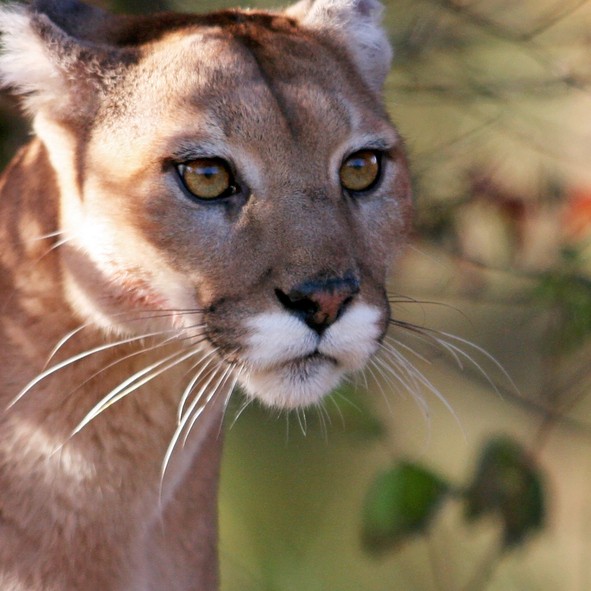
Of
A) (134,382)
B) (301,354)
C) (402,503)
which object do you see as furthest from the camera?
(402,503)

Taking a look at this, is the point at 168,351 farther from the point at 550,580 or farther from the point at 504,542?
the point at 550,580

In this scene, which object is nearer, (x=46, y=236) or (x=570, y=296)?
(x=46, y=236)

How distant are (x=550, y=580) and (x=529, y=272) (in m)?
2.53

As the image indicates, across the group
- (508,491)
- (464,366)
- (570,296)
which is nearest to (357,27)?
(570,296)

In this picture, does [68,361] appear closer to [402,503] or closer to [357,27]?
[357,27]

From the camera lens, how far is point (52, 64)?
8.43 feet

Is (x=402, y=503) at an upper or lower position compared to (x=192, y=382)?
lower

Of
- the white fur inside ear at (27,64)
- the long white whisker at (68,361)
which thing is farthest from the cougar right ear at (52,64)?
the long white whisker at (68,361)

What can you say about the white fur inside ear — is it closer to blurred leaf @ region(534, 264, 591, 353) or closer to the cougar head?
the cougar head

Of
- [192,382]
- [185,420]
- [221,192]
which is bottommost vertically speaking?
[185,420]

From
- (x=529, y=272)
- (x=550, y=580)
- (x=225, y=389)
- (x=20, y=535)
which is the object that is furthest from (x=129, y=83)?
(x=550, y=580)

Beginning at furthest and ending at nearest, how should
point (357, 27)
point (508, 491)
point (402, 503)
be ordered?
1. point (508, 491)
2. point (402, 503)
3. point (357, 27)

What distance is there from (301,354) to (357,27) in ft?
3.24

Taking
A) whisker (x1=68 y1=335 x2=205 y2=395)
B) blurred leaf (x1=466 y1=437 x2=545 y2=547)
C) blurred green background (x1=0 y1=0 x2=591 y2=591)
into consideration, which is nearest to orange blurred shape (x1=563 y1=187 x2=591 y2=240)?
blurred green background (x1=0 y1=0 x2=591 y2=591)
